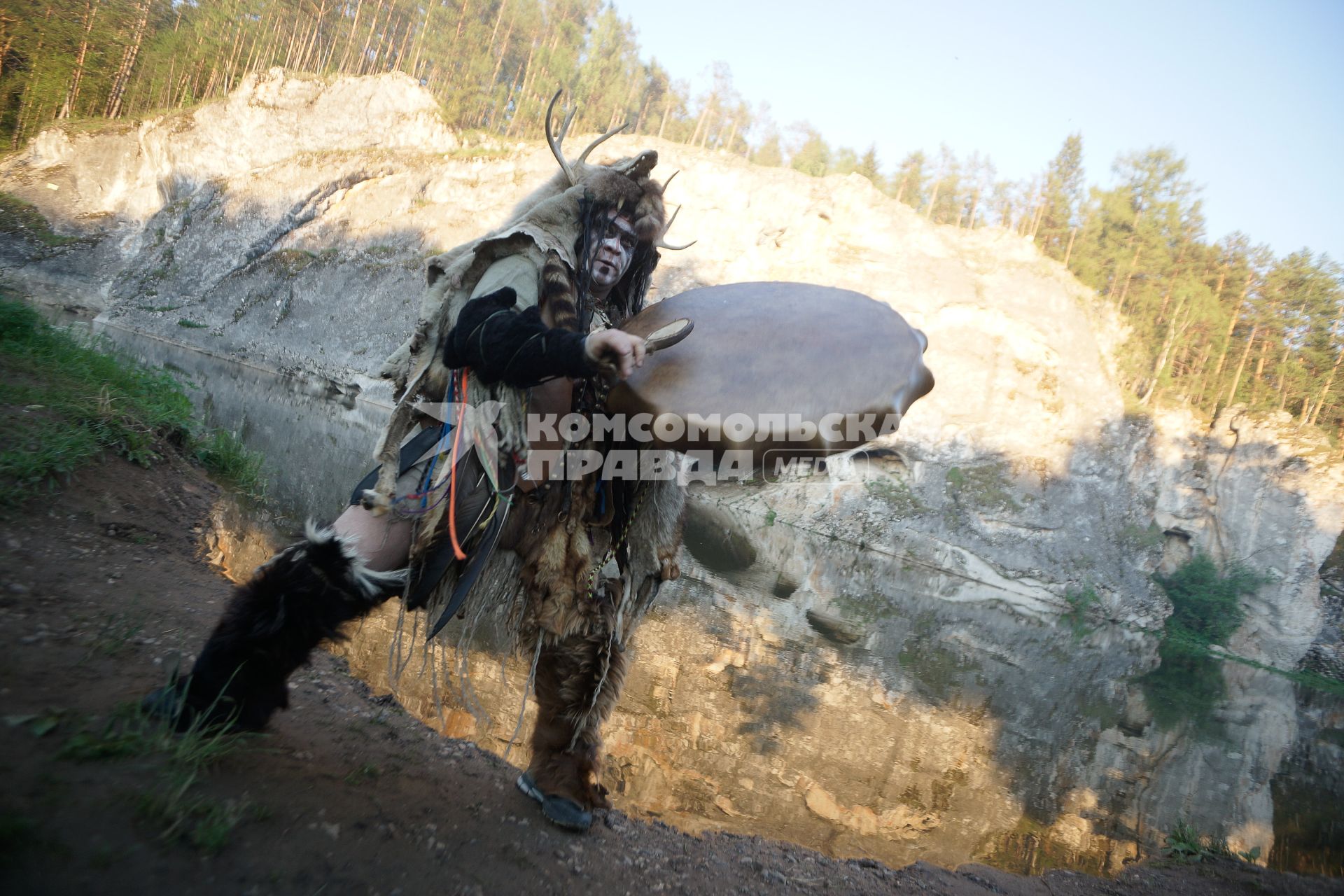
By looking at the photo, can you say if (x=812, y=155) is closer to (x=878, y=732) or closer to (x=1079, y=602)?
(x=1079, y=602)

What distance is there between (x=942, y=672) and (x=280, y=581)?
645 cm

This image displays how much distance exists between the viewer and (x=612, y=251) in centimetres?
196

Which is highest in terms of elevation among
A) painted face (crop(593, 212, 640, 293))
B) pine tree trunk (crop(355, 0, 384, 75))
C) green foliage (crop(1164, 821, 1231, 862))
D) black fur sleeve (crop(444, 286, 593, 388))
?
pine tree trunk (crop(355, 0, 384, 75))

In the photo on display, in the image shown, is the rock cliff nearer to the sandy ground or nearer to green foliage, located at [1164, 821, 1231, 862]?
green foliage, located at [1164, 821, 1231, 862]

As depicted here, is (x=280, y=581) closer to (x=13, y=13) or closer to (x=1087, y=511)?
(x=1087, y=511)

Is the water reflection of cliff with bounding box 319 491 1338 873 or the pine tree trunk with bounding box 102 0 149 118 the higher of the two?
the pine tree trunk with bounding box 102 0 149 118

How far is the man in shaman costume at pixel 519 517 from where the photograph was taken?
1.49 m

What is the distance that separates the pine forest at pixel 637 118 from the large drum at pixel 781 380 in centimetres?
2366

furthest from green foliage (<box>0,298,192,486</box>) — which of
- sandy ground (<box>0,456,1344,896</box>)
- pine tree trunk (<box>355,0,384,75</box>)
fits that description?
pine tree trunk (<box>355,0,384,75</box>)

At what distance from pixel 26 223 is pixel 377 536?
3163cm

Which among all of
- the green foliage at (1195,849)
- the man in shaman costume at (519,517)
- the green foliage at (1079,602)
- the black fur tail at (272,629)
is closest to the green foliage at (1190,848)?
the green foliage at (1195,849)

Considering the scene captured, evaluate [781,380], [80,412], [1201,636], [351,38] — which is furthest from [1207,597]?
[351,38]

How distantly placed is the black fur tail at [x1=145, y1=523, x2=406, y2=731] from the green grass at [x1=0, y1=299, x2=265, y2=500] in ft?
5.29

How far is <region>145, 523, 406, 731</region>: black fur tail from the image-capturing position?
4.74 ft
